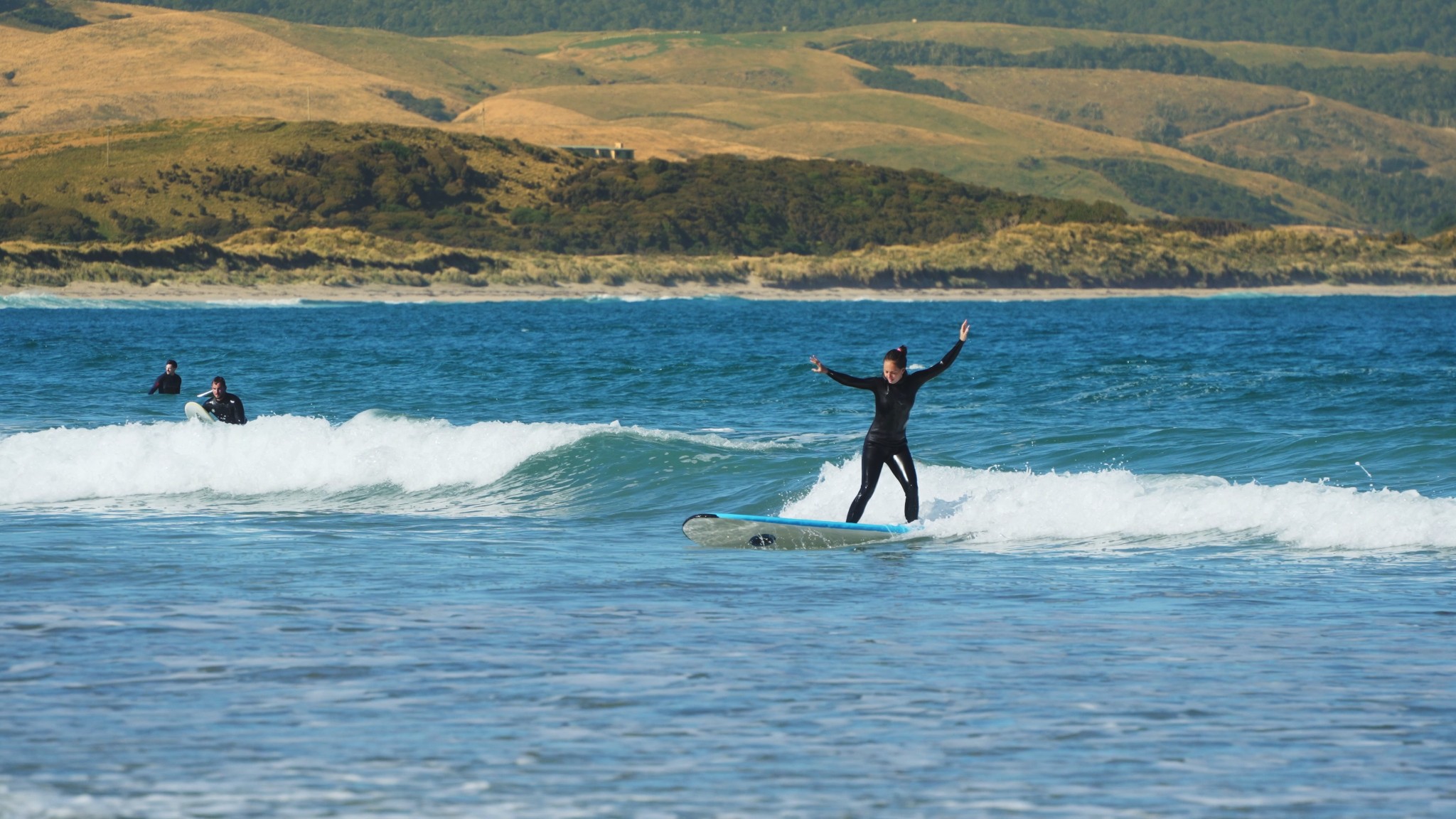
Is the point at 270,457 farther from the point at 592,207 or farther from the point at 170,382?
the point at 592,207

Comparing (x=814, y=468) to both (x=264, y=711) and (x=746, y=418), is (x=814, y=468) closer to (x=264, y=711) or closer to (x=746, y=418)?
(x=746, y=418)

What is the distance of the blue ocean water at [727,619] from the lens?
6613 millimetres

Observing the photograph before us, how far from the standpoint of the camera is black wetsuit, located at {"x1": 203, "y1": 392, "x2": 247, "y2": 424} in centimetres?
2228

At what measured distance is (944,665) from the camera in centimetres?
859

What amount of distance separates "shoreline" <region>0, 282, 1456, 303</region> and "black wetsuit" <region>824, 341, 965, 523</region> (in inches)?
3426

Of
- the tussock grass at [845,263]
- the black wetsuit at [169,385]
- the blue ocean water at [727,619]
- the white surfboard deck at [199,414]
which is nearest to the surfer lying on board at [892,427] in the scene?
the blue ocean water at [727,619]

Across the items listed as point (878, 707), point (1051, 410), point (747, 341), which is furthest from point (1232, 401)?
point (747, 341)

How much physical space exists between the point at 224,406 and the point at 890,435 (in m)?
12.0

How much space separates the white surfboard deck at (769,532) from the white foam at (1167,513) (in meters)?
1.01

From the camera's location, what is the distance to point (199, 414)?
22.6 m

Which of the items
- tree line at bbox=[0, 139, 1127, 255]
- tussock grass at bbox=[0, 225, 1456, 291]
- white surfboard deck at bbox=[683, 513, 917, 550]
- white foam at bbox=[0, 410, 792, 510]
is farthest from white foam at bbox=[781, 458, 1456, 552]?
tree line at bbox=[0, 139, 1127, 255]

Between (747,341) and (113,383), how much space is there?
916 inches

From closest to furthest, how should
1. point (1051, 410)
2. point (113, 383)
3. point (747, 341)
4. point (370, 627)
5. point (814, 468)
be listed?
1. point (370, 627)
2. point (814, 468)
3. point (1051, 410)
4. point (113, 383)
5. point (747, 341)

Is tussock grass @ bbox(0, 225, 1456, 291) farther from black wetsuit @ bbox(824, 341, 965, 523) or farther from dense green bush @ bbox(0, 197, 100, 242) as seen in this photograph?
black wetsuit @ bbox(824, 341, 965, 523)
